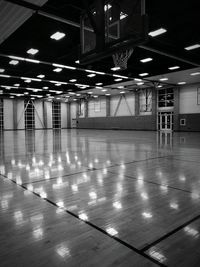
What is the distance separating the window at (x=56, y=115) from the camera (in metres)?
→ 41.5

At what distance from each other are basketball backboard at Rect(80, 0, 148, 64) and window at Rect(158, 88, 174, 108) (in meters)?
21.6

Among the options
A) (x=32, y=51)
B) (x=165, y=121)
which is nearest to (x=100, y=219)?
(x=32, y=51)

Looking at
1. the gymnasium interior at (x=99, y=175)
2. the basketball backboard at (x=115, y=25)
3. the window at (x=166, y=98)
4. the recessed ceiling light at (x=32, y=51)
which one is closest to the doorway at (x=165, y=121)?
the window at (x=166, y=98)

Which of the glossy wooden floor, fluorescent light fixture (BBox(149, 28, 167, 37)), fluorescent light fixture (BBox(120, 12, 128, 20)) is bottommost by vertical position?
the glossy wooden floor

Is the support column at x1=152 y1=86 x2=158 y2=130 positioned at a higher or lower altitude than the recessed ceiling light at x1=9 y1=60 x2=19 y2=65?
lower

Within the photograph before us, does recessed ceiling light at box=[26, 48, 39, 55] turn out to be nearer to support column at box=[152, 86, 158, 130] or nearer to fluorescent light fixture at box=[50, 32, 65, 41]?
fluorescent light fixture at box=[50, 32, 65, 41]

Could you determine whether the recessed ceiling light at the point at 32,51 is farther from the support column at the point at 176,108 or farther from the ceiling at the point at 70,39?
the support column at the point at 176,108

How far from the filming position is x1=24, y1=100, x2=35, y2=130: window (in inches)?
1510

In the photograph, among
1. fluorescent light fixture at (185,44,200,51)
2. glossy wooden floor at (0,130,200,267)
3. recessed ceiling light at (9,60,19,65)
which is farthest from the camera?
recessed ceiling light at (9,60,19,65)

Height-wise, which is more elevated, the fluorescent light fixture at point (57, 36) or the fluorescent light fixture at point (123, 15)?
the fluorescent light fixture at point (57, 36)

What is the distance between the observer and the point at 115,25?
7.05 m

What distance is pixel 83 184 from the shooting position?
167 inches

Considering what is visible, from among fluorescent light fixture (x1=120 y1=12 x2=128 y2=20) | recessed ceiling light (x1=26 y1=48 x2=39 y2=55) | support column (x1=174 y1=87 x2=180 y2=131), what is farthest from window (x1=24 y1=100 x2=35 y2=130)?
fluorescent light fixture (x1=120 y1=12 x2=128 y2=20)

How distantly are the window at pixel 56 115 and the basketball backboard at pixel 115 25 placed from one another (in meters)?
35.2
